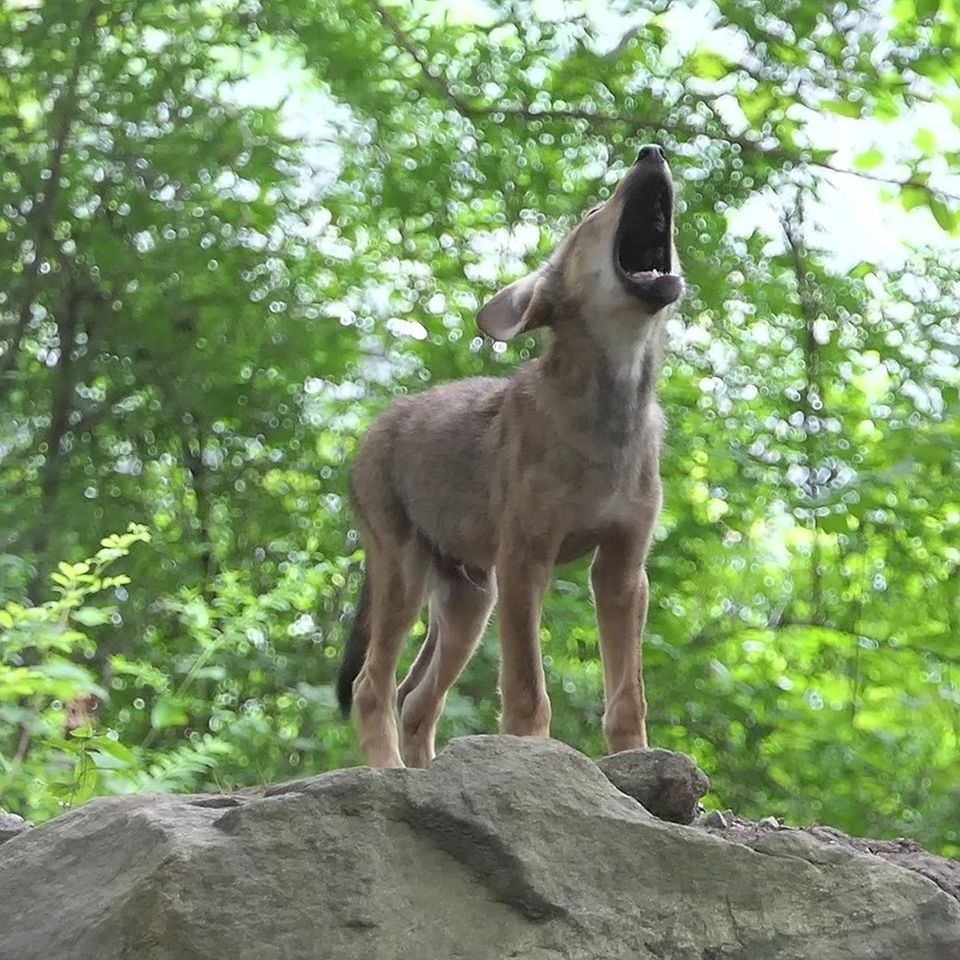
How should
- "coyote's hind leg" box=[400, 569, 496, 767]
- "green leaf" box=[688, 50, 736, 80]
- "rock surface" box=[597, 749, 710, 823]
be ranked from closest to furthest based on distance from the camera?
"rock surface" box=[597, 749, 710, 823] → "coyote's hind leg" box=[400, 569, 496, 767] → "green leaf" box=[688, 50, 736, 80]

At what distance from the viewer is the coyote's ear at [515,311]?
156 inches

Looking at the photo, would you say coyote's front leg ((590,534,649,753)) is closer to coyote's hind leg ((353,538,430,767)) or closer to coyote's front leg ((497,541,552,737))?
coyote's front leg ((497,541,552,737))

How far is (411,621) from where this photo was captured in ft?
14.7

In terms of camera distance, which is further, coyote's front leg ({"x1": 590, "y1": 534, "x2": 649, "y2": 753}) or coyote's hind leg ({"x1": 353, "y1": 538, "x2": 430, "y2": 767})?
coyote's hind leg ({"x1": 353, "y1": 538, "x2": 430, "y2": 767})

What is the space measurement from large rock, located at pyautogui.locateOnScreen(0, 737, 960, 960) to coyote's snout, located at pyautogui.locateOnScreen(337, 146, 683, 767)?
0.87 metres

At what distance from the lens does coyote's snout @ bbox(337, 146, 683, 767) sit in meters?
3.72

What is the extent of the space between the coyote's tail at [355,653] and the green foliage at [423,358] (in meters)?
0.59

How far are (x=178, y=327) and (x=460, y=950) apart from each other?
14.5 ft

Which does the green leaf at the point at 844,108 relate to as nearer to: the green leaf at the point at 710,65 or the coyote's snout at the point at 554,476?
the green leaf at the point at 710,65

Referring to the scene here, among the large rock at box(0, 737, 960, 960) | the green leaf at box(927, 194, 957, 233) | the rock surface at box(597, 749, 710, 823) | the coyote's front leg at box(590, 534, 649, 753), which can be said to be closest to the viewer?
the large rock at box(0, 737, 960, 960)

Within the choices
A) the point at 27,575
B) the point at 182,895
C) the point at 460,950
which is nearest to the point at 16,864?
the point at 182,895

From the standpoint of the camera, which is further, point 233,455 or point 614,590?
point 233,455

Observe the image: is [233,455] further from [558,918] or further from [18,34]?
[558,918]

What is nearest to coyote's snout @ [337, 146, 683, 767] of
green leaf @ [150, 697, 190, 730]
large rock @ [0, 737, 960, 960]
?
green leaf @ [150, 697, 190, 730]
